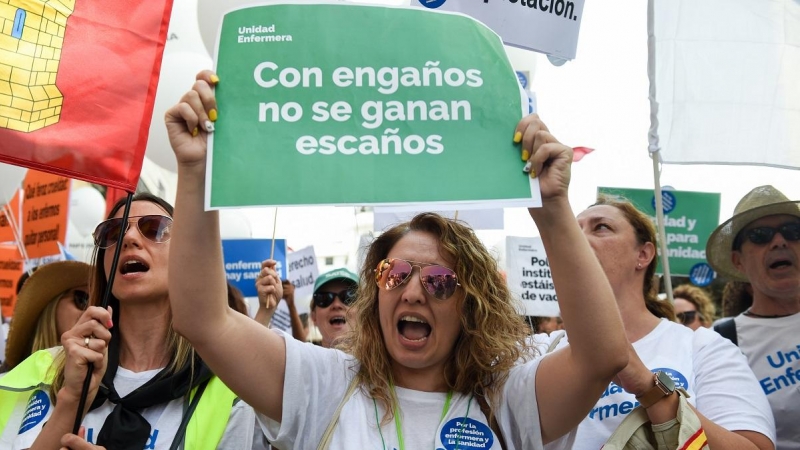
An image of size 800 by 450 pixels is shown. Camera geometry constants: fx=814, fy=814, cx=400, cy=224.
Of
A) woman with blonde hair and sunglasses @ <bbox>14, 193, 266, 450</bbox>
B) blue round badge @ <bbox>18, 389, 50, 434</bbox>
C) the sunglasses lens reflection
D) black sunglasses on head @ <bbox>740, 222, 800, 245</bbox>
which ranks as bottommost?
blue round badge @ <bbox>18, 389, 50, 434</bbox>

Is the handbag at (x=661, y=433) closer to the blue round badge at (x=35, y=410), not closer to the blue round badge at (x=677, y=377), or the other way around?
the blue round badge at (x=677, y=377)

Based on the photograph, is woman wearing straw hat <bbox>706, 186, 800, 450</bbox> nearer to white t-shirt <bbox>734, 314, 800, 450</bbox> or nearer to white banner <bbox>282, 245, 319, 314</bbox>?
white t-shirt <bbox>734, 314, 800, 450</bbox>

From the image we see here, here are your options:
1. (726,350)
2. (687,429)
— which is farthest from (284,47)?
(726,350)

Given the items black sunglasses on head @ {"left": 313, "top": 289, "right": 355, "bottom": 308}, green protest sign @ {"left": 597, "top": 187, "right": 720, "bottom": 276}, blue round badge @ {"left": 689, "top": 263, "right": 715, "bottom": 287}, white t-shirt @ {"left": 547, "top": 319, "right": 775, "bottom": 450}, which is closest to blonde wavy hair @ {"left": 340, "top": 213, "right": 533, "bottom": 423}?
white t-shirt @ {"left": 547, "top": 319, "right": 775, "bottom": 450}

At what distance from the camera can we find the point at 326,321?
5.38 m

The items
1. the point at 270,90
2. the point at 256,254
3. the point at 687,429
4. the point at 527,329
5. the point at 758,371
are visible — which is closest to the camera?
the point at 270,90

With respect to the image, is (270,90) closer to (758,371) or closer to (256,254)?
(758,371)

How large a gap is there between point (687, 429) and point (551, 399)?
0.43m

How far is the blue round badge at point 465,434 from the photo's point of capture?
2164 mm

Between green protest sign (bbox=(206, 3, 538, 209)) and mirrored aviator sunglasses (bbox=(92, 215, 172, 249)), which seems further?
mirrored aviator sunglasses (bbox=(92, 215, 172, 249))

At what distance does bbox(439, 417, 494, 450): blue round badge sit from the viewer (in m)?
2.16

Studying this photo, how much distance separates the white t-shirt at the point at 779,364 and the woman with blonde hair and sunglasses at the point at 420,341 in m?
1.42

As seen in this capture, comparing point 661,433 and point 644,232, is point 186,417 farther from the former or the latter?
point 644,232

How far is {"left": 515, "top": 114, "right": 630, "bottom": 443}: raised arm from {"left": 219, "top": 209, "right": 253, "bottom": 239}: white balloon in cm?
637
